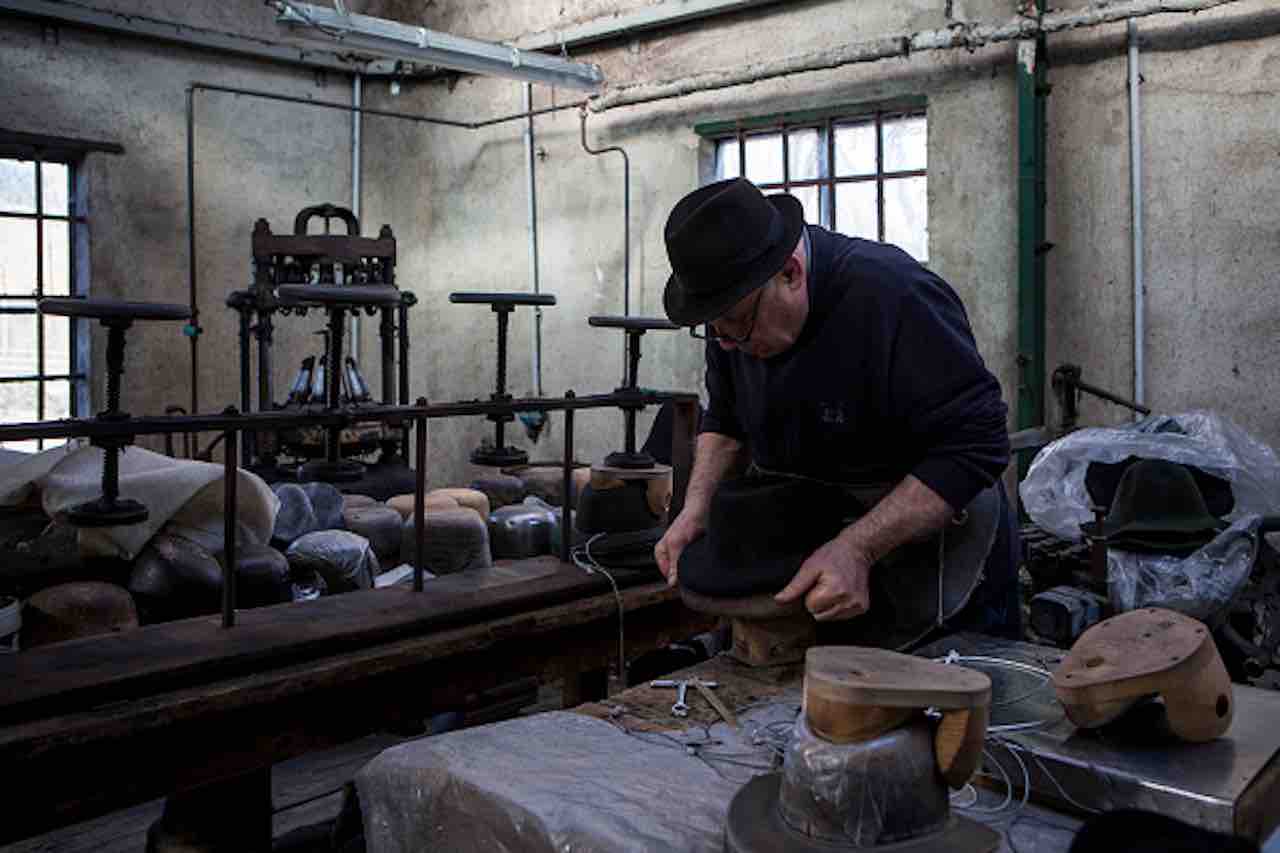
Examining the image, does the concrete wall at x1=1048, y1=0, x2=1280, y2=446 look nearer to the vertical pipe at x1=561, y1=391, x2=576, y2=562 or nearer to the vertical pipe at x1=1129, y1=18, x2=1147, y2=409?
the vertical pipe at x1=1129, y1=18, x2=1147, y2=409

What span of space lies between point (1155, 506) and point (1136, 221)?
1.79 meters

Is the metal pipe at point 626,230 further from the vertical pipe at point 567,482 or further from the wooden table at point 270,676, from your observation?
the wooden table at point 270,676

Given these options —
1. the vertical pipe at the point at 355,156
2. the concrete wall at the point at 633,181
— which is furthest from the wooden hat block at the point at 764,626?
the vertical pipe at the point at 355,156

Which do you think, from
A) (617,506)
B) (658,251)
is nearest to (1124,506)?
(617,506)

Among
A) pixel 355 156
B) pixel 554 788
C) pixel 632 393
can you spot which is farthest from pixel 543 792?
pixel 355 156

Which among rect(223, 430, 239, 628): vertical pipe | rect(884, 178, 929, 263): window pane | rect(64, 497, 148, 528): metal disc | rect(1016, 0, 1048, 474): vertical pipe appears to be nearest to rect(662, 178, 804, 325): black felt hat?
rect(223, 430, 239, 628): vertical pipe

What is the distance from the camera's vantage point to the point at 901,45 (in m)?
5.32

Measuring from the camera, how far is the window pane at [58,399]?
6.67 meters

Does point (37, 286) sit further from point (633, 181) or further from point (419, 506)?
point (419, 506)

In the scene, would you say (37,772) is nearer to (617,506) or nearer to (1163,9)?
(617,506)

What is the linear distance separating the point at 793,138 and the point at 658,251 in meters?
1.04

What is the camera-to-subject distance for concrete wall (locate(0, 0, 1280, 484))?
15.2ft

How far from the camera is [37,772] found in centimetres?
178

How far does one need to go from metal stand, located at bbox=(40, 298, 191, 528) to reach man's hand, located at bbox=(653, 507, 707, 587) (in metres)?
1.01
